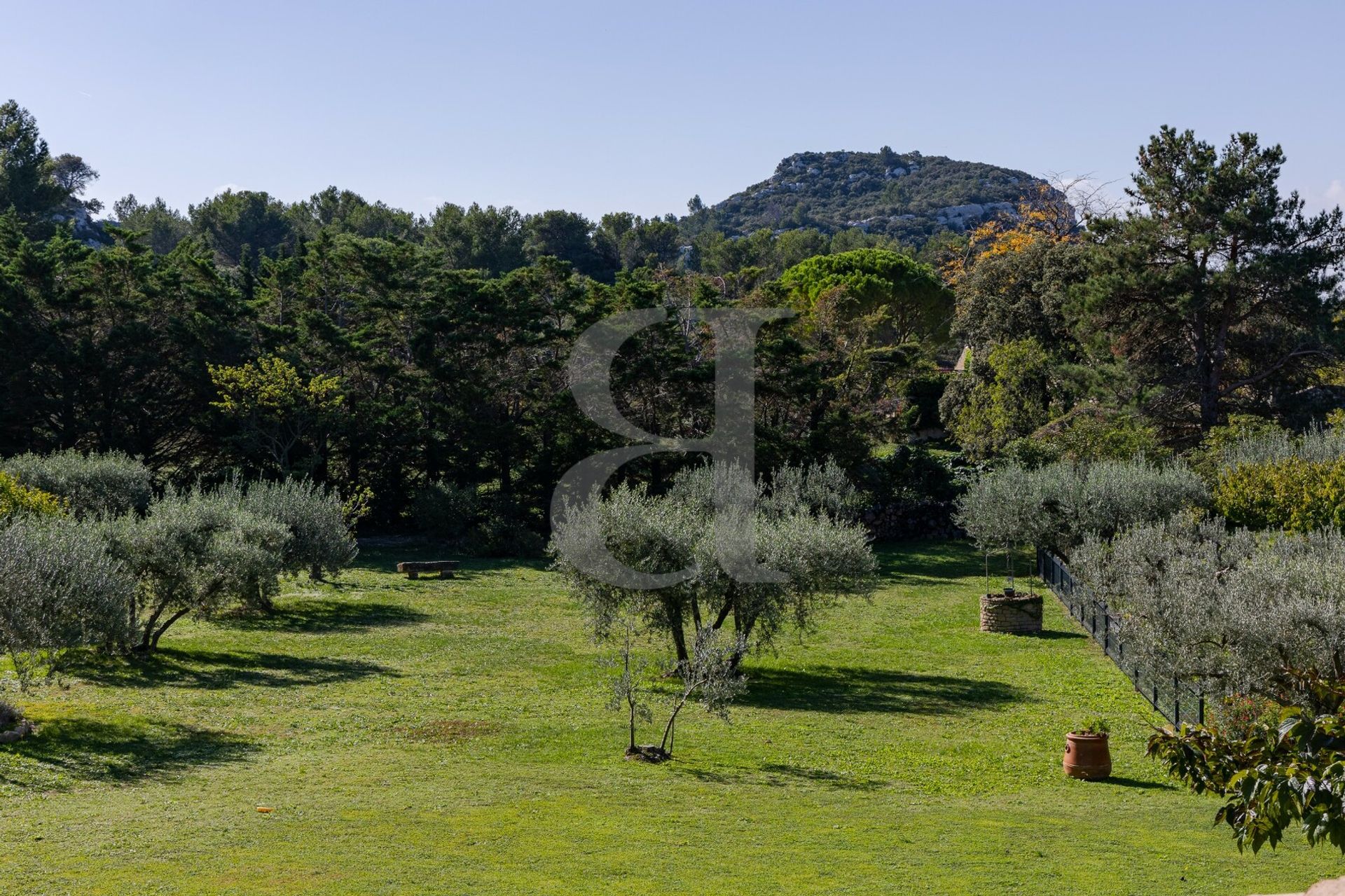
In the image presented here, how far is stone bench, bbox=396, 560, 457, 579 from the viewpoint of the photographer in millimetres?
42969

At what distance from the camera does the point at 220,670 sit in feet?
86.8

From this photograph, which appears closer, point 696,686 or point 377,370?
point 696,686

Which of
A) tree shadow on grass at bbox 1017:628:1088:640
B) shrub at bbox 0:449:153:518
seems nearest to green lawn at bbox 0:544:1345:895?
tree shadow on grass at bbox 1017:628:1088:640

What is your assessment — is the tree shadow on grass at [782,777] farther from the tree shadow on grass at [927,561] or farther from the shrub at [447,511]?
the shrub at [447,511]

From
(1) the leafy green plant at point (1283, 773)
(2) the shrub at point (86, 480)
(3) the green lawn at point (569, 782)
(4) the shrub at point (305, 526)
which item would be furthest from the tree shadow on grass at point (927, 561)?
(1) the leafy green plant at point (1283, 773)

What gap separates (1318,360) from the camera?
4912cm

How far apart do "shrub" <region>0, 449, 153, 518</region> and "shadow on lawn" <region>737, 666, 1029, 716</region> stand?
78.4 feet

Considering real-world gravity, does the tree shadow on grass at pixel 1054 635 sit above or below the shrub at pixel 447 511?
below

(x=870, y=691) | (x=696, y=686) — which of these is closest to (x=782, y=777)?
(x=696, y=686)

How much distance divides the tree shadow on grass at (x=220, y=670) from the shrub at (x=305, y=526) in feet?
19.0

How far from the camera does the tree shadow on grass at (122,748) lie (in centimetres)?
1795

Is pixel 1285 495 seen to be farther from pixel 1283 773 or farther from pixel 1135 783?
pixel 1283 773

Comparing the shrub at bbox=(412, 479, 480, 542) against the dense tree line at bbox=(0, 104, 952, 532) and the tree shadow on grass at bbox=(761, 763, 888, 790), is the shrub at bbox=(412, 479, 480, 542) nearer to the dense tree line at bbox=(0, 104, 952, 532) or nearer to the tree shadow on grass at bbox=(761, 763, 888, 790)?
the dense tree line at bbox=(0, 104, 952, 532)

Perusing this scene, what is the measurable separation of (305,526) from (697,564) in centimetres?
1500
